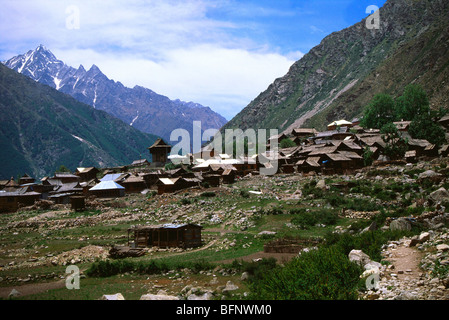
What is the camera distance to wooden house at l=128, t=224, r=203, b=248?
30.3m

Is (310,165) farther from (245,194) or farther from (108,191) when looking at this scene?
(108,191)

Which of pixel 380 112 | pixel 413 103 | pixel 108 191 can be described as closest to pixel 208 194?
pixel 108 191

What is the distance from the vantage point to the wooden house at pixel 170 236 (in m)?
30.3

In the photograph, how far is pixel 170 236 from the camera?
30938 millimetres

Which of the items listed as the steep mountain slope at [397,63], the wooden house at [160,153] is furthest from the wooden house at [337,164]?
the steep mountain slope at [397,63]

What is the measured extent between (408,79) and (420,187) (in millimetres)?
105039

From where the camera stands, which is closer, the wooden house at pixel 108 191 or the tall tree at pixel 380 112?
the wooden house at pixel 108 191

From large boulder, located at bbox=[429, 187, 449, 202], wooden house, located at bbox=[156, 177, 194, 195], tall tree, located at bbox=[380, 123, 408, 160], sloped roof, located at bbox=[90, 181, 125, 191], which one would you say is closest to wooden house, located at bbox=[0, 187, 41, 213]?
sloped roof, located at bbox=[90, 181, 125, 191]

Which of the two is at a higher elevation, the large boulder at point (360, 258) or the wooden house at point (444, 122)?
the wooden house at point (444, 122)

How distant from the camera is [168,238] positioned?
30.8 meters

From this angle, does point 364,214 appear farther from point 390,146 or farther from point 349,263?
point 390,146

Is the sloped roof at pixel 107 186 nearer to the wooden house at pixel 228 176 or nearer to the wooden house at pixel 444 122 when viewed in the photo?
the wooden house at pixel 228 176

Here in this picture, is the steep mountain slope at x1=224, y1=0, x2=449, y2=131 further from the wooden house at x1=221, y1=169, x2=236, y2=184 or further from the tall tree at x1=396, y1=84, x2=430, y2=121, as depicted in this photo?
the wooden house at x1=221, y1=169, x2=236, y2=184
